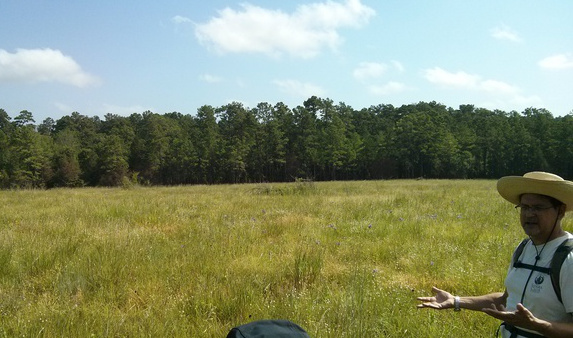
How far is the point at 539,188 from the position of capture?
2.14 meters

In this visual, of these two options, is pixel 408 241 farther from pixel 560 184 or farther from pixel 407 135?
pixel 407 135

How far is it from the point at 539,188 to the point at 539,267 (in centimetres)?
44

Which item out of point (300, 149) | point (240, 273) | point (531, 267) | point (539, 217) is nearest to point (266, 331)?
point (531, 267)

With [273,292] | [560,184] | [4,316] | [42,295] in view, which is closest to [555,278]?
[560,184]

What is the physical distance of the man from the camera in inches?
74.0

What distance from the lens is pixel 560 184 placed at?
206 cm

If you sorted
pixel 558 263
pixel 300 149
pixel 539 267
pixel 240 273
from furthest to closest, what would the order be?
pixel 300 149 → pixel 240 273 → pixel 539 267 → pixel 558 263

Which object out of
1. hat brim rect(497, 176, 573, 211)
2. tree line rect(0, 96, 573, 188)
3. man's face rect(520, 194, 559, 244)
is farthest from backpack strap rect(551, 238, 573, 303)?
tree line rect(0, 96, 573, 188)

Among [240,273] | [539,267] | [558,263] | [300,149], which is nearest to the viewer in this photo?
[558,263]

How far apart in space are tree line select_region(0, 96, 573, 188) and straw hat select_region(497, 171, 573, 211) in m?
66.4

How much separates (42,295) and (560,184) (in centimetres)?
491

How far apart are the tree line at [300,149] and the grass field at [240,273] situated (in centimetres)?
6070

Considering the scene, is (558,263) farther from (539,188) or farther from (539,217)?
(539,188)

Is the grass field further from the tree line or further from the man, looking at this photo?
the tree line
